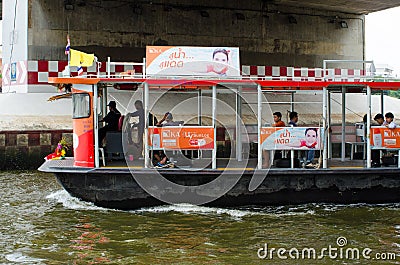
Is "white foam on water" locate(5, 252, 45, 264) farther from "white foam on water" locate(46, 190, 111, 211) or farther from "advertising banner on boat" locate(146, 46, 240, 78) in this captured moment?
"advertising banner on boat" locate(146, 46, 240, 78)

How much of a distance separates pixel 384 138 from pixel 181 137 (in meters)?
3.59

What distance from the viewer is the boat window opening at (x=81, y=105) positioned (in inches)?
429

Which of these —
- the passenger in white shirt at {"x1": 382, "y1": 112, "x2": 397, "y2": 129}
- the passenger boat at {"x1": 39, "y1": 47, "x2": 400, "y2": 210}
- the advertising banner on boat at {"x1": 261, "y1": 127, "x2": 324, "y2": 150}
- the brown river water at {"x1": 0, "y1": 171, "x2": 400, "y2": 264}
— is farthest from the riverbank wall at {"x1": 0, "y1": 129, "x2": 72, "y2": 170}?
the passenger in white shirt at {"x1": 382, "y1": 112, "x2": 397, "y2": 129}

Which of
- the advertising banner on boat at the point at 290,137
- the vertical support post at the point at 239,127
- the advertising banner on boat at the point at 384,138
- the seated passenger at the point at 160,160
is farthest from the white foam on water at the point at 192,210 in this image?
the advertising banner on boat at the point at 384,138

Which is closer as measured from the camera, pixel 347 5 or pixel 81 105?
pixel 81 105

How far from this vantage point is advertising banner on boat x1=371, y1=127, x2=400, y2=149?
1130 centimetres

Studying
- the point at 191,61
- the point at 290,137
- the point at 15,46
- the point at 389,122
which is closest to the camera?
the point at 191,61

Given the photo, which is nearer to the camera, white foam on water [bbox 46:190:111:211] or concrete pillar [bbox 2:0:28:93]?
white foam on water [bbox 46:190:111:211]

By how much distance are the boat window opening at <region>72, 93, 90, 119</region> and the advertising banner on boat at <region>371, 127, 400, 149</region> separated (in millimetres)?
4972

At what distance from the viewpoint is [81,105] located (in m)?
11.0

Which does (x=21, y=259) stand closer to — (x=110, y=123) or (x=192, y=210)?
(x=192, y=210)

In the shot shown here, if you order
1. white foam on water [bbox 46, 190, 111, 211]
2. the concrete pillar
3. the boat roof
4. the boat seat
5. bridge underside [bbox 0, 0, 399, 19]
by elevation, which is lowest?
white foam on water [bbox 46, 190, 111, 211]

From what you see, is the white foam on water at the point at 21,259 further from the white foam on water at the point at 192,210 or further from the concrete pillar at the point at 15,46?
the concrete pillar at the point at 15,46

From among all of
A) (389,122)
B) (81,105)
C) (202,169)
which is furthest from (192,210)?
(389,122)
